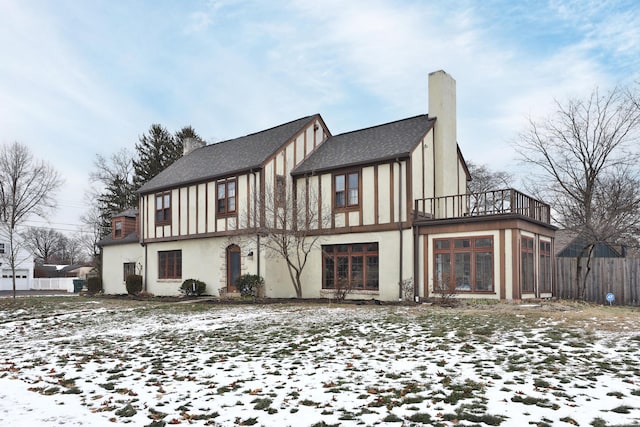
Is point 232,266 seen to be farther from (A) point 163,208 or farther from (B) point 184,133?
(B) point 184,133

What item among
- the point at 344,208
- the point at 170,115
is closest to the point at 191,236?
the point at 344,208

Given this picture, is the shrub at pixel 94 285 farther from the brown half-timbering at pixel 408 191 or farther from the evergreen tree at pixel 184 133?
the evergreen tree at pixel 184 133

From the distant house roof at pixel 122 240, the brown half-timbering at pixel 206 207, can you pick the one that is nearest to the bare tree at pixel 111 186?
the distant house roof at pixel 122 240

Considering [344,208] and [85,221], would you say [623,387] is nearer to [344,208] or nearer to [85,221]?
[344,208]

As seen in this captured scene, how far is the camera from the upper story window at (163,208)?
86.0 feet

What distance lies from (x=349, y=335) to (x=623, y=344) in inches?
194

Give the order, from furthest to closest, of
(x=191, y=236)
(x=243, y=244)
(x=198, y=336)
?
(x=191, y=236)
(x=243, y=244)
(x=198, y=336)

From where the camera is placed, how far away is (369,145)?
21719 mm

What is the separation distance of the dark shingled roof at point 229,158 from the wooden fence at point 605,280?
42.1 ft

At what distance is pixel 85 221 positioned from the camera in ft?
184

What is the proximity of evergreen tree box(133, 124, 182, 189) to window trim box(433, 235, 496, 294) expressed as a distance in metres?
34.3

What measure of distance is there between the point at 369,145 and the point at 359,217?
11.0 feet

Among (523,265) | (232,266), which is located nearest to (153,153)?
(232,266)

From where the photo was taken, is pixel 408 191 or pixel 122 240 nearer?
pixel 408 191
